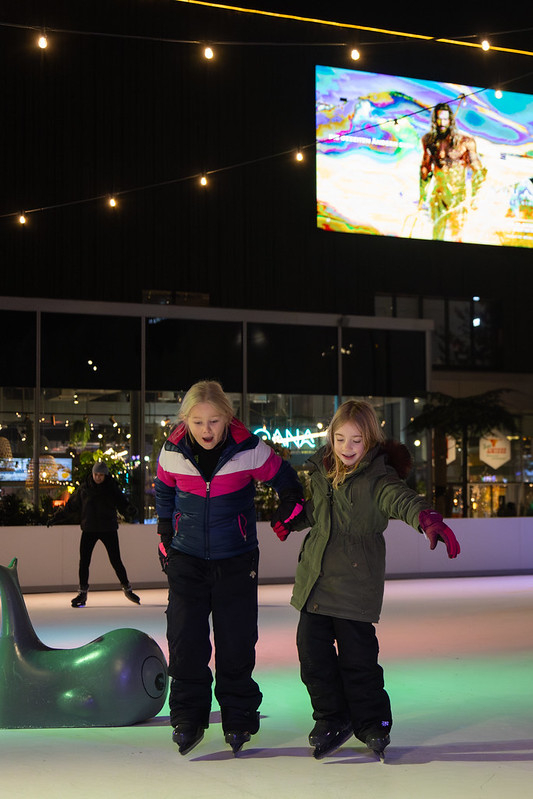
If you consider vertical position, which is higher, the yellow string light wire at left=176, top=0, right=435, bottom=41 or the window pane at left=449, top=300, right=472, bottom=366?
the yellow string light wire at left=176, top=0, right=435, bottom=41

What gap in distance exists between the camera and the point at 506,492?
74.0 feet

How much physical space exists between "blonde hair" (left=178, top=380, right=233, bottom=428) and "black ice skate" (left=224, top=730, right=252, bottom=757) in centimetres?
116

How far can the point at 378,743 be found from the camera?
379 centimetres

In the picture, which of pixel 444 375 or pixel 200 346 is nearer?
pixel 200 346

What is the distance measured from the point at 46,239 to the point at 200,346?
10.6ft

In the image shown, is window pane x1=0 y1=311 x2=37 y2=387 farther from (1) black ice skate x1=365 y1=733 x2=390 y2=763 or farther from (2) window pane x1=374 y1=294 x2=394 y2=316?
(1) black ice skate x1=365 y1=733 x2=390 y2=763

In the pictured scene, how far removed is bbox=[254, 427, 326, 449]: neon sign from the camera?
16.6 m

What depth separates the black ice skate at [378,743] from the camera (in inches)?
149

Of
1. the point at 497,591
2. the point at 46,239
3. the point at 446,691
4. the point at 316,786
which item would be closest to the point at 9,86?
the point at 46,239

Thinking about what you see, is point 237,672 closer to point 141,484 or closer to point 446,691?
point 446,691

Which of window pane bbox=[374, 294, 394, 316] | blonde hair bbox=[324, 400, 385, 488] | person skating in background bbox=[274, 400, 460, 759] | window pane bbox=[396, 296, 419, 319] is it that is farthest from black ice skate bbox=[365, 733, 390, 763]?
window pane bbox=[396, 296, 419, 319]

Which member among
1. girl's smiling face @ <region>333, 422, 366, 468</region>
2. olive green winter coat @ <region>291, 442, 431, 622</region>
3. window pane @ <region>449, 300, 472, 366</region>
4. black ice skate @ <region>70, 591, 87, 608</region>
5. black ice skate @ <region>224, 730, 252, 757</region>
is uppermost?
window pane @ <region>449, 300, 472, 366</region>

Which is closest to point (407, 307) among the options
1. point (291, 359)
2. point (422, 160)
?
point (422, 160)

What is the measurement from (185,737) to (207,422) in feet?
3.83
